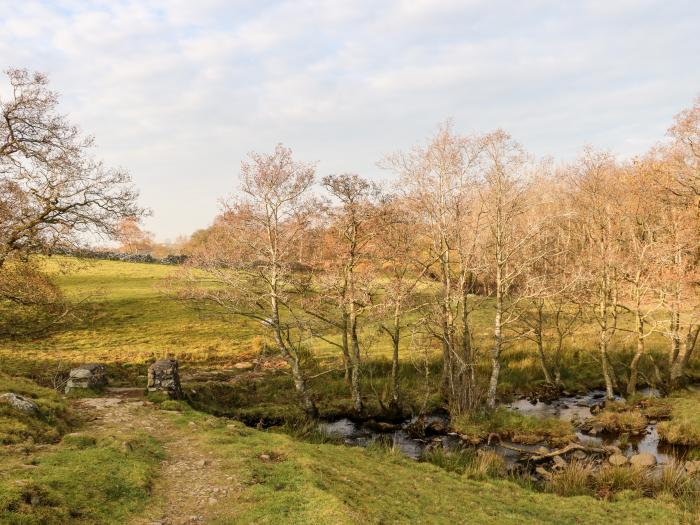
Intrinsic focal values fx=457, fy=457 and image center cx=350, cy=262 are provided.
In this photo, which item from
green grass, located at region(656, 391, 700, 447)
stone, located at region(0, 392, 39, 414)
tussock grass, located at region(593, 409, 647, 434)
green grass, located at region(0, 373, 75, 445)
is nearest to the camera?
green grass, located at region(0, 373, 75, 445)

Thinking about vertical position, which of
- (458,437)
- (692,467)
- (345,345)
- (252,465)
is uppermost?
(345,345)

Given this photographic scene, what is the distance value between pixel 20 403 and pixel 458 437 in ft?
57.9

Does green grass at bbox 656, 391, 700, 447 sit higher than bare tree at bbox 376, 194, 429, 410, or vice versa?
bare tree at bbox 376, 194, 429, 410

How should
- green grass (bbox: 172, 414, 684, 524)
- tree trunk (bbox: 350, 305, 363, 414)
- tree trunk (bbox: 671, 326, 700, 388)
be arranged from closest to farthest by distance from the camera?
green grass (bbox: 172, 414, 684, 524) < tree trunk (bbox: 350, 305, 363, 414) < tree trunk (bbox: 671, 326, 700, 388)

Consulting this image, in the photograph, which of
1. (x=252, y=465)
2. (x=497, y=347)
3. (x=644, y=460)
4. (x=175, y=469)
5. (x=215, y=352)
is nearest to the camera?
(x=175, y=469)

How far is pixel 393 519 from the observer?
10.8 metres

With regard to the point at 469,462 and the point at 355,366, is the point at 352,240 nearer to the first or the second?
the point at 355,366

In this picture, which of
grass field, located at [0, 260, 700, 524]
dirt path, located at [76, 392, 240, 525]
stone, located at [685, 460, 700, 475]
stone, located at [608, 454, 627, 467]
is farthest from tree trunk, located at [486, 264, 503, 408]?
dirt path, located at [76, 392, 240, 525]

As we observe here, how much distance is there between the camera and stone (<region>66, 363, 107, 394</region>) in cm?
2050

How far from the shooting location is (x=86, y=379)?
20781mm

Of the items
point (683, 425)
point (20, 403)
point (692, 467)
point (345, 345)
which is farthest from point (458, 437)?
point (20, 403)

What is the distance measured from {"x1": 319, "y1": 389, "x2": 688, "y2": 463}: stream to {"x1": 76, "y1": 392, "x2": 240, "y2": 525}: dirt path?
758cm

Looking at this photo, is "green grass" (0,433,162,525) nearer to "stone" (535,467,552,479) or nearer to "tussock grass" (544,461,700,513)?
"tussock grass" (544,461,700,513)

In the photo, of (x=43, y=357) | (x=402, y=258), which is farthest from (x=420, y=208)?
(x=43, y=357)
